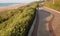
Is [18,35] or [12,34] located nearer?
[12,34]

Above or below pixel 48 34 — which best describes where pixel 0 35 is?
above

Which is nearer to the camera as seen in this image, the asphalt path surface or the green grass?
the green grass

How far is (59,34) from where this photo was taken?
17.8 m

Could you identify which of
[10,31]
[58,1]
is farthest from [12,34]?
[58,1]

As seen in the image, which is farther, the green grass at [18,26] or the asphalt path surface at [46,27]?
the asphalt path surface at [46,27]

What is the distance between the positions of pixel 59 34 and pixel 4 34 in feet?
29.2

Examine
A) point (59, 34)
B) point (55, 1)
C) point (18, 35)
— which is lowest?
point (55, 1)

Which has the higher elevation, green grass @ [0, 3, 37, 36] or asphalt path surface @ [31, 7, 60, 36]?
green grass @ [0, 3, 37, 36]

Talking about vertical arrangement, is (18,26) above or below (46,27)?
above

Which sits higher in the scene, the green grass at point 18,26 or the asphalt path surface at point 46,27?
the green grass at point 18,26

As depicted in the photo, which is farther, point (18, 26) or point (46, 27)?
point (46, 27)

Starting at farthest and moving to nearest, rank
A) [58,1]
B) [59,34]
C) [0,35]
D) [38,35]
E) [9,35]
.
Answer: [58,1], [59,34], [38,35], [0,35], [9,35]

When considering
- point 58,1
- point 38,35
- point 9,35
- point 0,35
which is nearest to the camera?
point 9,35

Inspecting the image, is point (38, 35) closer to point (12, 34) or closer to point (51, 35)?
point (51, 35)
